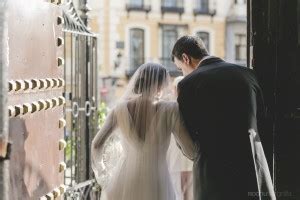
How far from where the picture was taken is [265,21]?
391 centimetres

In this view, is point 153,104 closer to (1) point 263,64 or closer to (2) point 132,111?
(2) point 132,111

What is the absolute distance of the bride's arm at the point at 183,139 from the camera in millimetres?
4062

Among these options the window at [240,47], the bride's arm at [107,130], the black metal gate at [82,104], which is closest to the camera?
the bride's arm at [107,130]

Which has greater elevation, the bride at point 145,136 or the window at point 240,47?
the window at point 240,47

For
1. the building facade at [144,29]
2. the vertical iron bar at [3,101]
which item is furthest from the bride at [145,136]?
the building facade at [144,29]

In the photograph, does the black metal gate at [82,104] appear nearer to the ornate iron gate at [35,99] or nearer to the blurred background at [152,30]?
the ornate iron gate at [35,99]

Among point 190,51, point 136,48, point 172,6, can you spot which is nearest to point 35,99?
point 190,51

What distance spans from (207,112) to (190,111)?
0.13 m

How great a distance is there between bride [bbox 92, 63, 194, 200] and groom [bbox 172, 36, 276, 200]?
310mm

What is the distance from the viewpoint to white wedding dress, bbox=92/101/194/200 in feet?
13.9

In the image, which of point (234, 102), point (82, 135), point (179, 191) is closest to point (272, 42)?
point (234, 102)

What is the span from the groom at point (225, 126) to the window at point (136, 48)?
94.6 feet

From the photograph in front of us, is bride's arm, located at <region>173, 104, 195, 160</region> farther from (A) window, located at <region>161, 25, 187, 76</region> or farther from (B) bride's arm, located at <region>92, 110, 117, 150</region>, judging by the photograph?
(A) window, located at <region>161, 25, 187, 76</region>

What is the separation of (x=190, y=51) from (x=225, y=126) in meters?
0.58
